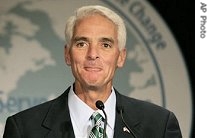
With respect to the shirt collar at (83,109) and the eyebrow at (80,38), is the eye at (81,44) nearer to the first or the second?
the eyebrow at (80,38)

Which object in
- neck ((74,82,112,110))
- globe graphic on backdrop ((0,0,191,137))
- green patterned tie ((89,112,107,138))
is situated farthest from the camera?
globe graphic on backdrop ((0,0,191,137))

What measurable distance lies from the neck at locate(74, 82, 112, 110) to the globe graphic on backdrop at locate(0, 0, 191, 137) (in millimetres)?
1105

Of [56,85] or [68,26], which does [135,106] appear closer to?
[68,26]

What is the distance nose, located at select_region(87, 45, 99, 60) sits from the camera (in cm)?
156

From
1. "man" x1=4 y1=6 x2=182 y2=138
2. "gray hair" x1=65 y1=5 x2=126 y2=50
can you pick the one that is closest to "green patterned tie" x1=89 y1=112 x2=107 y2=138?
"man" x1=4 y1=6 x2=182 y2=138

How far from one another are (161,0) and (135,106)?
1.18 metres

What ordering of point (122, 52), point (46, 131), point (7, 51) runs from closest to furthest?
point (46, 131) → point (122, 52) → point (7, 51)

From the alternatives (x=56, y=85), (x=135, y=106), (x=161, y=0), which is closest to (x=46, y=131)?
(x=135, y=106)

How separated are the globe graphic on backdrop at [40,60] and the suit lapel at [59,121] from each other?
1.08 meters

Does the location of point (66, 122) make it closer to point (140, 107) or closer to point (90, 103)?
point (90, 103)

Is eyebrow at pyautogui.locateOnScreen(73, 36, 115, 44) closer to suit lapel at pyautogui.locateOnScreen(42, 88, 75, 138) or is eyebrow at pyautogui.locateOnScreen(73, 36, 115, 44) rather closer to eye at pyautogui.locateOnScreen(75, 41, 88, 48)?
eye at pyautogui.locateOnScreen(75, 41, 88, 48)

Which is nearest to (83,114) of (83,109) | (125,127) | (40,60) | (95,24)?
(83,109)

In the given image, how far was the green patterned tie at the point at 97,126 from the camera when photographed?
4.99ft
